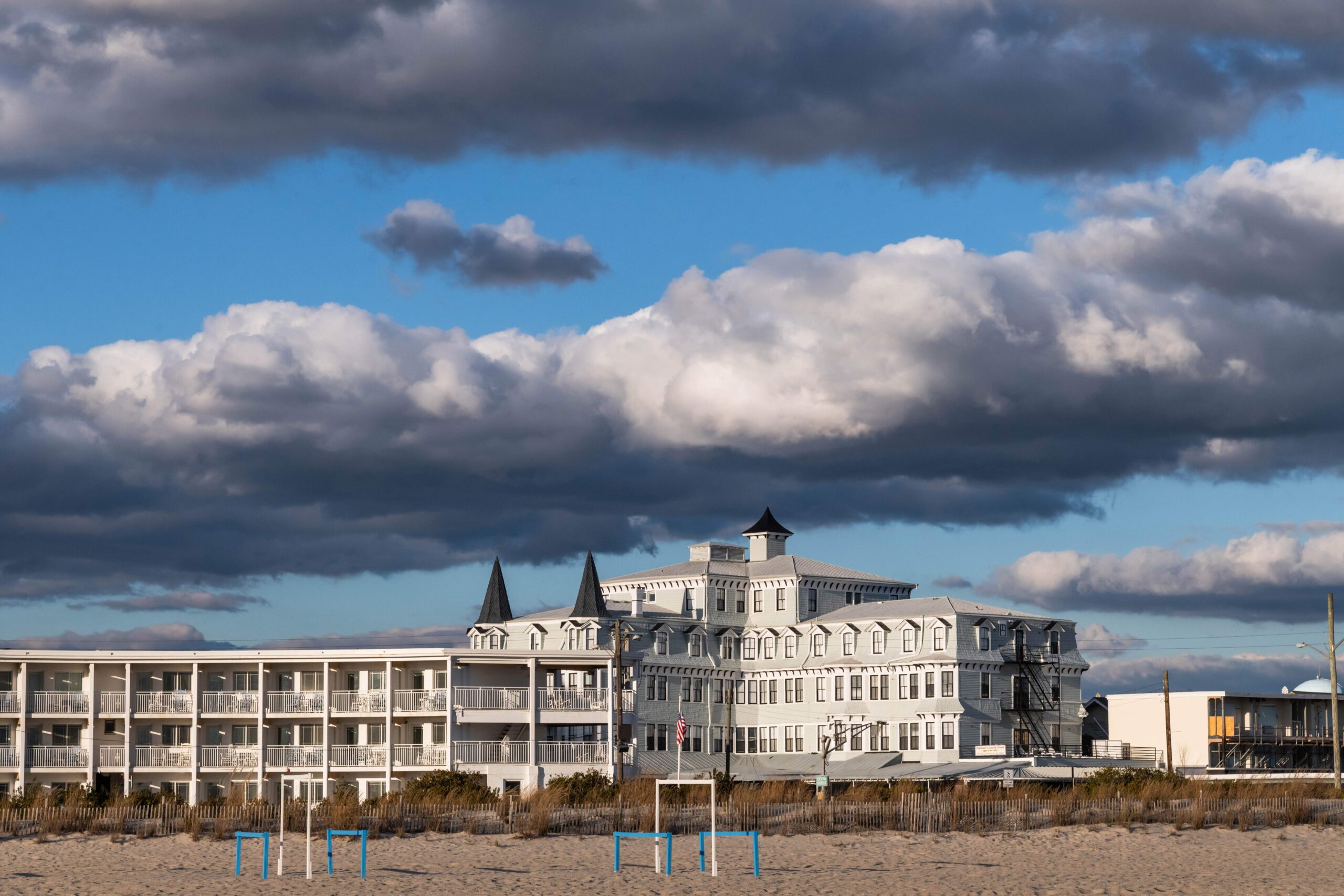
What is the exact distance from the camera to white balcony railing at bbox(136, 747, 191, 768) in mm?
78375

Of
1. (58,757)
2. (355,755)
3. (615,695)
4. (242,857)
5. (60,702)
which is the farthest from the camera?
(615,695)

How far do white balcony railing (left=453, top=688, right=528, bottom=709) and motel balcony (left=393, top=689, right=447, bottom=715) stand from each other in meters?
0.62

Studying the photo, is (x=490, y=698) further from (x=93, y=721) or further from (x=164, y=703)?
(x=93, y=721)

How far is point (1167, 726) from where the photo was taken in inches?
3125

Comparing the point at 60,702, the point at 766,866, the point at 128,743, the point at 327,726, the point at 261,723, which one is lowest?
the point at 766,866

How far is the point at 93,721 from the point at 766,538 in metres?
43.1

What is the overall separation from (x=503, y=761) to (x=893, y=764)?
19.9 m

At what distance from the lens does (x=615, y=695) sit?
8419 cm

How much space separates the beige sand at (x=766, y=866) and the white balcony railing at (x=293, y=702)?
35.5 m

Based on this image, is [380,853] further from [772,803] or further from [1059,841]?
[1059,841]

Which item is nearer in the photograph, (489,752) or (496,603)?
(489,752)

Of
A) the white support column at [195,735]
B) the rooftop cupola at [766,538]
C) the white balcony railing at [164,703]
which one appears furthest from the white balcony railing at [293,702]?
the rooftop cupola at [766,538]

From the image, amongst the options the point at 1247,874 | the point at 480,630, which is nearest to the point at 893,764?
the point at 480,630

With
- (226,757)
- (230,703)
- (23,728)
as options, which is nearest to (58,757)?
(23,728)
